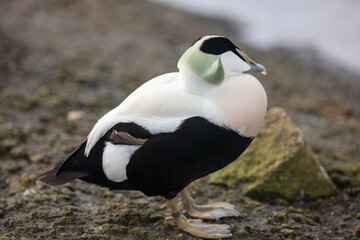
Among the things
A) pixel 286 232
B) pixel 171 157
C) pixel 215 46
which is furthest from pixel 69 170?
pixel 286 232

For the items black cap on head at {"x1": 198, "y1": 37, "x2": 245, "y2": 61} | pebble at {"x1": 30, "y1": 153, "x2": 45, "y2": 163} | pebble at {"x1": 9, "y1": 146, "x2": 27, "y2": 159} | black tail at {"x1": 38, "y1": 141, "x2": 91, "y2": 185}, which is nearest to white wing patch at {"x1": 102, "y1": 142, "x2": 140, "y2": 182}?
black tail at {"x1": 38, "y1": 141, "x2": 91, "y2": 185}

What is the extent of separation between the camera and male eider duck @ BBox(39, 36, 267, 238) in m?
2.71

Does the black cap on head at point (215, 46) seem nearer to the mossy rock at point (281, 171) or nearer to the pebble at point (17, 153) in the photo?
the mossy rock at point (281, 171)

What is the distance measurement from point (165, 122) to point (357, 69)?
17.1 feet

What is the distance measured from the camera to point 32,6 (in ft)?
23.9

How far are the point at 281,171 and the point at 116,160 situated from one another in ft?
4.08

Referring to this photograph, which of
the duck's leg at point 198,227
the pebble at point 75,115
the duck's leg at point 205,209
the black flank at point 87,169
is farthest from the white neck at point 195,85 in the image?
the pebble at point 75,115

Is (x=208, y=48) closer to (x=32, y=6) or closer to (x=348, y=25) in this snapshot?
(x=32, y=6)

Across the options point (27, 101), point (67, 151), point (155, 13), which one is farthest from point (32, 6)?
point (67, 151)

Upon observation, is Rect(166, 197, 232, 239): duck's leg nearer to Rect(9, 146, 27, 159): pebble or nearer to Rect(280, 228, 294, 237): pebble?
Rect(280, 228, 294, 237): pebble

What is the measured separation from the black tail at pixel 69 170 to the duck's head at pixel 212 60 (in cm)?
71

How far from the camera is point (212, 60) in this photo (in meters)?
2.76

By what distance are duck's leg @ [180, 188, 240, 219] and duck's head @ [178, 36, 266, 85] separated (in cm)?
89

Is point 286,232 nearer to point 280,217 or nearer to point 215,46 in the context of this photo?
point 280,217
